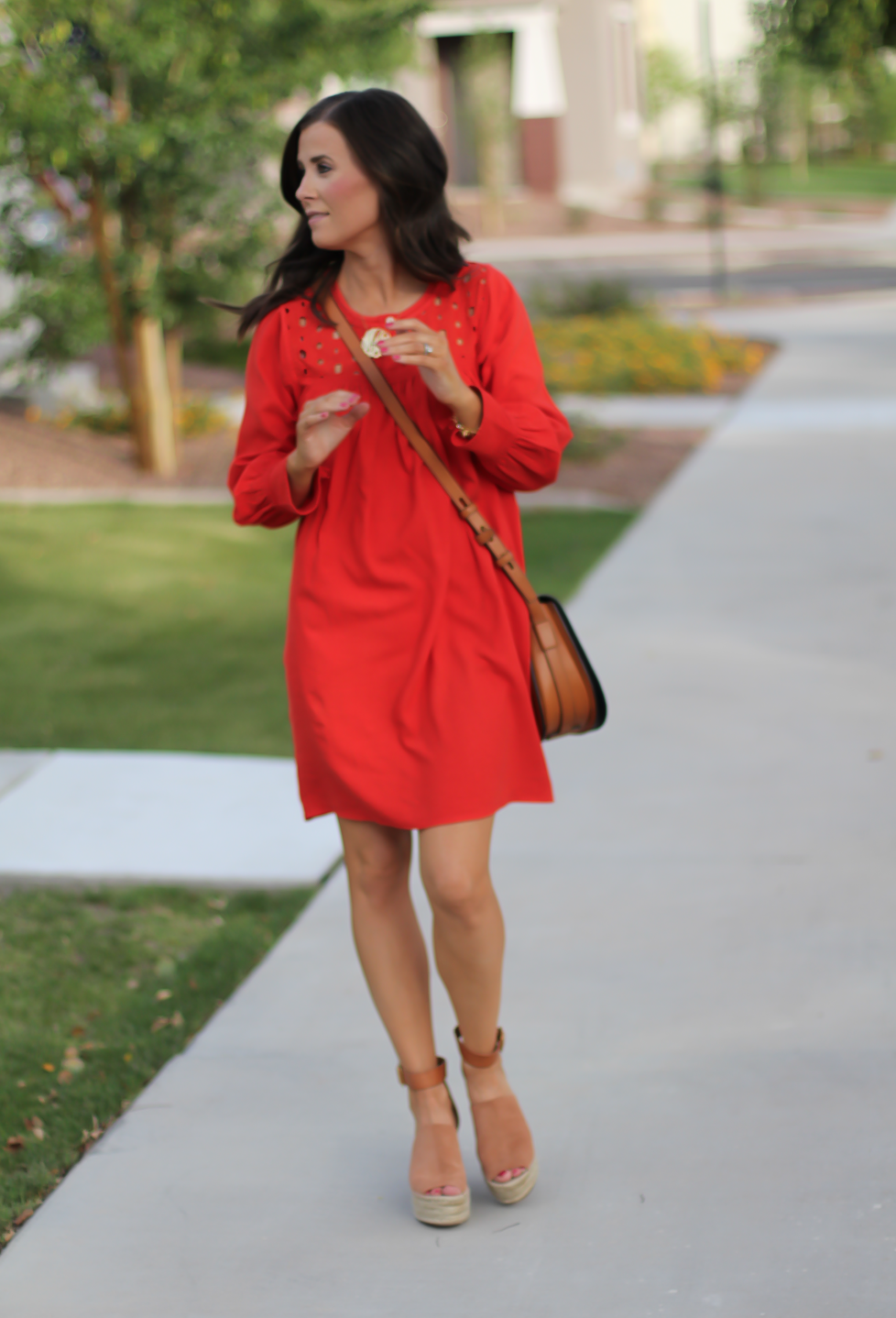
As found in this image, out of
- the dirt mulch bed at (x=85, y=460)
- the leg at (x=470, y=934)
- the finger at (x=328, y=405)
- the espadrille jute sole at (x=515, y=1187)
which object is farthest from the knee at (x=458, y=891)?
the dirt mulch bed at (x=85, y=460)

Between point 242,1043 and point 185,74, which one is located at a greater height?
point 185,74

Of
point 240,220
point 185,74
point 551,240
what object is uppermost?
point 185,74

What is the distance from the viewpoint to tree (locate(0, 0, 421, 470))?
9.23 m

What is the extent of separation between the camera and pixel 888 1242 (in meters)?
2.61

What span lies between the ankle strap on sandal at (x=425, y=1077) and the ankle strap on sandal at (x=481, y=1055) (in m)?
0.05

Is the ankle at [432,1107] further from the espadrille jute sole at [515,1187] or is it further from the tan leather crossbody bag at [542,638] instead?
the tan leather crossbody bag at [542,638]

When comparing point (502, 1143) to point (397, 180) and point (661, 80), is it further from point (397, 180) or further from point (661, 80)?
point (661, 80)

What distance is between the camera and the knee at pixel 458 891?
8.52 ft

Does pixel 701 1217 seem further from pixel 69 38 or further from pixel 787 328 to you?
pixel 787 328

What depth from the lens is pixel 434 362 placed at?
237 cm

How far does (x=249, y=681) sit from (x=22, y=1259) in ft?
11.9

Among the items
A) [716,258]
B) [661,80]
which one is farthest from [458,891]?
[661,80]

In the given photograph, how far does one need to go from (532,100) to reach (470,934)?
39.5 meters

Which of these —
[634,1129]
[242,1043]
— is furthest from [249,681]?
[634,1129]
